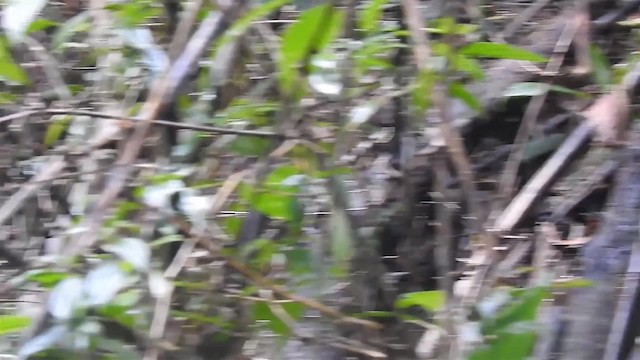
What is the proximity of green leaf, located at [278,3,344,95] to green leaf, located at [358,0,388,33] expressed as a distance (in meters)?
0.07

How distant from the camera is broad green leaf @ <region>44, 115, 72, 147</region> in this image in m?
0.95

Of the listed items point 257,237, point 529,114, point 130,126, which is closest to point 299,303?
point 257,237

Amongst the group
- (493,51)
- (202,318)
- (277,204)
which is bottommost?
(202,318)

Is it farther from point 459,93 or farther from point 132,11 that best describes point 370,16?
point 132,11

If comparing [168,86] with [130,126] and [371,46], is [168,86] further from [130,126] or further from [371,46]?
[371,46]

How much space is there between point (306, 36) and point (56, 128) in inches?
16.2

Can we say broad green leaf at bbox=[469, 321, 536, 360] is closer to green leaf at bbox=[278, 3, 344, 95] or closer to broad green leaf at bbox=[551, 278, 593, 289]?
broad green leaf at bbox=[551, 278, 593, 289]

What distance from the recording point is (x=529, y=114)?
3.07 feet

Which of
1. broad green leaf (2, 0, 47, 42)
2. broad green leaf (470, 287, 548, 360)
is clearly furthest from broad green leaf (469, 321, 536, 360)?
broad green leaf (2, 0, 47, 42)

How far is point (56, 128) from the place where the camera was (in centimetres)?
96

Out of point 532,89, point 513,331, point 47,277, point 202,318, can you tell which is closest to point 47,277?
point 47,277

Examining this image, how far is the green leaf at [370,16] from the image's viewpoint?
76 cm

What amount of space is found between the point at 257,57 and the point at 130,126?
20cm

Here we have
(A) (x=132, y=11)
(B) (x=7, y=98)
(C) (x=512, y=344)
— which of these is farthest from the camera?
(B) (x=7, y=98)
